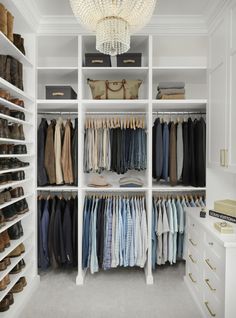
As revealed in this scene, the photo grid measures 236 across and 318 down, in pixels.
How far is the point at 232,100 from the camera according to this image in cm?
202

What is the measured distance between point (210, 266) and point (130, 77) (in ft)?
6.87

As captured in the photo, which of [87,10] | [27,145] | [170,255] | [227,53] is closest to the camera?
[87,10]

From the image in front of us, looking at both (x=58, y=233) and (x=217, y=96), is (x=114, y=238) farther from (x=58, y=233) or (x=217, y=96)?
(x=217, y=96)

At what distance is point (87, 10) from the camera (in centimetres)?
137

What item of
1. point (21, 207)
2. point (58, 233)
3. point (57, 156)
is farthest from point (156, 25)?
point (58, 233)

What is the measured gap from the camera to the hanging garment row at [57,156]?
2697 mm

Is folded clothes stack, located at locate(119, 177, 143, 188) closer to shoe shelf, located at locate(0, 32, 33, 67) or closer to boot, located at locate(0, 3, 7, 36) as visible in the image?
shoe shelf, located at locate(0, 32, 33, 67)

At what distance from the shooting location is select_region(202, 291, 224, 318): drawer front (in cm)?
175

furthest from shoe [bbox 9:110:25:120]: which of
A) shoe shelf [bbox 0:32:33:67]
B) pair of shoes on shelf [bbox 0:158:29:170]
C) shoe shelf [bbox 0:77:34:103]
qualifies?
shoe shelf [bbox 0:32:33:67]

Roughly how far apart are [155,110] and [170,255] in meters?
1.64

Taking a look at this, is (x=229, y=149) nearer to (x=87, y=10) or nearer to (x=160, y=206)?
(x=160, y=206)

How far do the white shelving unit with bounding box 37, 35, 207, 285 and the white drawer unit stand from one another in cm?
42

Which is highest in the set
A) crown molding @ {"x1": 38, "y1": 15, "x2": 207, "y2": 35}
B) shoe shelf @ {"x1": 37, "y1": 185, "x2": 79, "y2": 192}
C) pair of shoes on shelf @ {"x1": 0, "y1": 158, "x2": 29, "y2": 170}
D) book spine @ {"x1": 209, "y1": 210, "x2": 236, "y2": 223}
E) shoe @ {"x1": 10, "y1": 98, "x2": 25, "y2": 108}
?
crown molding @ {"x1": 38, "y1": 15, "x2": 207, "y2": 35}

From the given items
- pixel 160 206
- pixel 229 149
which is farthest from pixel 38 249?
pixel 229 149
